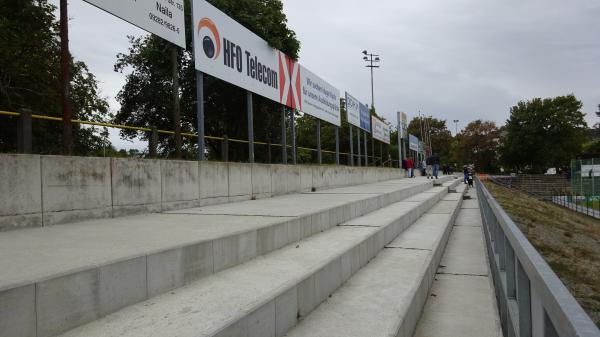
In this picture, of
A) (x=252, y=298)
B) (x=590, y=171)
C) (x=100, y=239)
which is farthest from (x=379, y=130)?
(x=252, y=298)

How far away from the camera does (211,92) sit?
1859 cm

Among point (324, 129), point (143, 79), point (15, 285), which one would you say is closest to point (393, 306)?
point (15, 285)

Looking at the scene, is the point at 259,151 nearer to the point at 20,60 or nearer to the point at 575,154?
the point at 20,60

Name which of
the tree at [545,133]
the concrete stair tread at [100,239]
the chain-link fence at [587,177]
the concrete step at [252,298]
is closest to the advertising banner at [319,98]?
the concrete stair tread at [100,239]

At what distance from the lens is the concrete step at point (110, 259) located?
6.47 ft

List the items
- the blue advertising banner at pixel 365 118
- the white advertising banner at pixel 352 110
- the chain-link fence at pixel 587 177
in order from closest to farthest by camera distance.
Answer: the white advertising banner at pixel 352 110
the blue advertising banner at pixel 365 118
the chain-link fence at pixel 587 177

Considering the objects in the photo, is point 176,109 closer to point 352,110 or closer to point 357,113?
point 352,110

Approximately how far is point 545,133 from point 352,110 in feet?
219

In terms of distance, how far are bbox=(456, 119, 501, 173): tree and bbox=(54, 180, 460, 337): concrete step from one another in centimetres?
8599

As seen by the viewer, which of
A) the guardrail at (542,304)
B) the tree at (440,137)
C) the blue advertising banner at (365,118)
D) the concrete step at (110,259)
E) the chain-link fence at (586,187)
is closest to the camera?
the guardrail at (542,304)

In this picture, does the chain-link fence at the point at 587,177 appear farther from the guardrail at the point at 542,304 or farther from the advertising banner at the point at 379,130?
the guardrail at the point at 542,304

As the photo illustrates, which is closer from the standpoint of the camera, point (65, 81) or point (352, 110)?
point (65, 81)

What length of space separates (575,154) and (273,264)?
80.5 metres

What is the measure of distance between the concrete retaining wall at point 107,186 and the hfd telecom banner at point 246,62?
177cm
